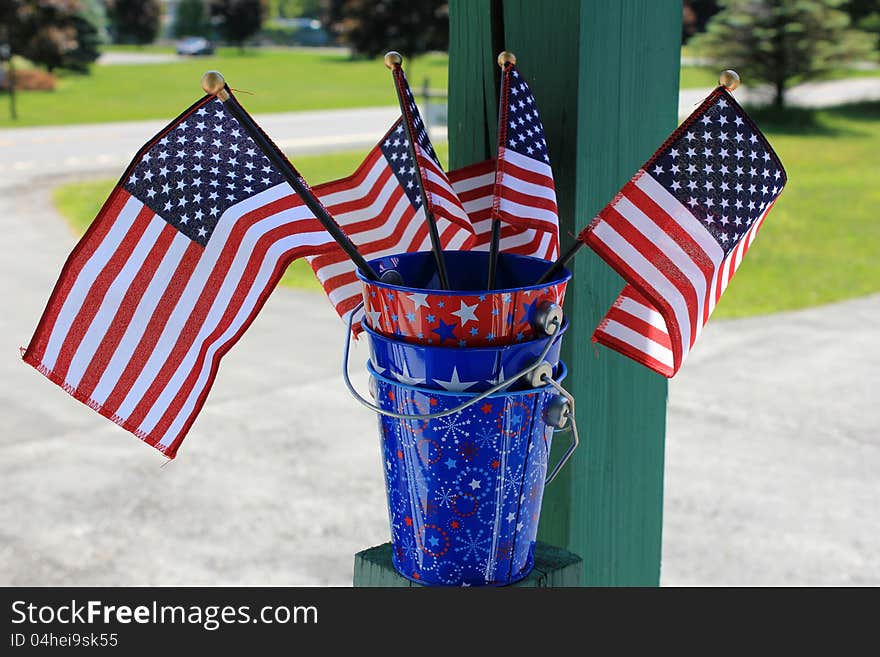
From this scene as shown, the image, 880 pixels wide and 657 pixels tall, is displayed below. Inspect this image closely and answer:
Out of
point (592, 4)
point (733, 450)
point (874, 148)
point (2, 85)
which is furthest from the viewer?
point (2, 85)

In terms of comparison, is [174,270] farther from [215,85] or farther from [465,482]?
[465,482]

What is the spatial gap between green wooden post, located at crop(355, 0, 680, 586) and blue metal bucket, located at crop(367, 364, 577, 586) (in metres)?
0.13

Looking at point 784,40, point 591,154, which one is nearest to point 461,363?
point 591,154

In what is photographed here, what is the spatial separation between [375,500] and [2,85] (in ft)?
90.5

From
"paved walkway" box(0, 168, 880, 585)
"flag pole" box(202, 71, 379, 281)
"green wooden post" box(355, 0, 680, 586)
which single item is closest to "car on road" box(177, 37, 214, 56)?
"paved walkway" box(0, 168, 880, 585)

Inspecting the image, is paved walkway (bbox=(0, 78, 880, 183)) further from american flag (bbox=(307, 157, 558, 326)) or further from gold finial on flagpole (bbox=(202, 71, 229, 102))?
gold finial on flagpole (bbox=(202, 71, 229, 102))

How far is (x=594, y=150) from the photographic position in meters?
2.07

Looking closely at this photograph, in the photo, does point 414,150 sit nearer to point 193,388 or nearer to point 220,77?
point 220,77

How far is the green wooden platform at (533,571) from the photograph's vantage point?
6.20 ft

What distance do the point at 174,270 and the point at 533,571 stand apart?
809 millimetres

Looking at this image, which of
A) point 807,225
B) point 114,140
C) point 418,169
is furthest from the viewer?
point 114,140

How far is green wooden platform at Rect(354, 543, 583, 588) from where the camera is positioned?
189 cm

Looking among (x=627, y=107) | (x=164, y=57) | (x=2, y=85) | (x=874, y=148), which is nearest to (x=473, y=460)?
(x=627, y=107)

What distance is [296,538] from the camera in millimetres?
4223
